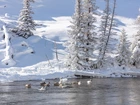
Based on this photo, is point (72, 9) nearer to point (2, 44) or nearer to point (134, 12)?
point (134, 12)

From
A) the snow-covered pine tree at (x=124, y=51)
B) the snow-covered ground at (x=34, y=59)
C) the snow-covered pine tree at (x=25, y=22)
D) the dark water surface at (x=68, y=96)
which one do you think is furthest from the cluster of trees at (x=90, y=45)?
the dark water surface at (x=68, y=96)

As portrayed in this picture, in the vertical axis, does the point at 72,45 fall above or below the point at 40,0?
below

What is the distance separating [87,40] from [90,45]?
931mm

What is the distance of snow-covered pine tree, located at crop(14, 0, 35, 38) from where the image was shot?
62.1 meters

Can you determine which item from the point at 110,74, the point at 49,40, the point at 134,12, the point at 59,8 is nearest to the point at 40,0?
the point at 59,8

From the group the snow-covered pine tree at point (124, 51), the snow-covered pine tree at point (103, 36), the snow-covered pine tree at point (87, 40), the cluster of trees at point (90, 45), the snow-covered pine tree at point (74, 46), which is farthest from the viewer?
the snow-covered pine tree at point (124, 51)

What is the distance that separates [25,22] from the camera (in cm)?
6269

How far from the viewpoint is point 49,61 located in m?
54.8

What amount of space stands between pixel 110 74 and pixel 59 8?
6781cm

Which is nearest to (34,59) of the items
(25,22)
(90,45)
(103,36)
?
(25,22)

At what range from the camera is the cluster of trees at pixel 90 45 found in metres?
52.2

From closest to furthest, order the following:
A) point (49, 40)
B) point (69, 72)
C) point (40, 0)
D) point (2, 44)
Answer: point (69, 72) < point (2, 44) < point (49, 40) < point (40, 0)

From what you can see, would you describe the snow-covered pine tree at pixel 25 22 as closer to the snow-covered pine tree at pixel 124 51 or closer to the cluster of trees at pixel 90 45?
the cluster of trees at pixel 90 45

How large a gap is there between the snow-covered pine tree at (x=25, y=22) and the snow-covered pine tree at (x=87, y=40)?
1092cm
